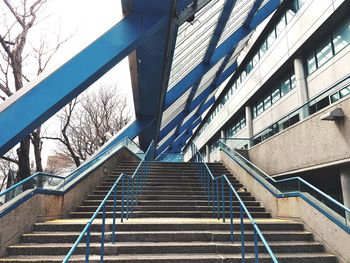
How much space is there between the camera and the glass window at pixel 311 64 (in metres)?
13.1

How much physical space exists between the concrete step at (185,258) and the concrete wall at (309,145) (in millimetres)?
3391

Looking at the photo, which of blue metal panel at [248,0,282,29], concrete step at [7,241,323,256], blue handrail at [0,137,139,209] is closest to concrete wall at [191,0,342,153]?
blue metal panel at [248,0,282,29]

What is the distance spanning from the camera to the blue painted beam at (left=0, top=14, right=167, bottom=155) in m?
7.10

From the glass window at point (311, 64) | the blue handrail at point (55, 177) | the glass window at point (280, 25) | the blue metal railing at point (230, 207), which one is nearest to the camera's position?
the blue metal railing at point (230, 207)

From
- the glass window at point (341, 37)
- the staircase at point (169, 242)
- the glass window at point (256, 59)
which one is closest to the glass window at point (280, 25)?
the glass window at point (256, 59)

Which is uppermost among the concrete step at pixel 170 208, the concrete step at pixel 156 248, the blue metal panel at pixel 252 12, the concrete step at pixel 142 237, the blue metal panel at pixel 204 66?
the blue metal panel at pixel 252 12

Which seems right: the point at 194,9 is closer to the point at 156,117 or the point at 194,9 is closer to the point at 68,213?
the point at 68,213

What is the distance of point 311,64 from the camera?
13352 millimetres

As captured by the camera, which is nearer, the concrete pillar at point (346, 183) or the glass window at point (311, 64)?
the concrete pillar at point (346, 183)

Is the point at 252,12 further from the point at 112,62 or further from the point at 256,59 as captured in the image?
the point at 112,62

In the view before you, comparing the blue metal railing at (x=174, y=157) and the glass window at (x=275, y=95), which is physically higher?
the glass window at (x=275, y=95)

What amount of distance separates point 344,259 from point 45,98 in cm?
704

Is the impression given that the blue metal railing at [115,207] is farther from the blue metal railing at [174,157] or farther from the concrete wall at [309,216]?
the blue metal railing at [174,157]

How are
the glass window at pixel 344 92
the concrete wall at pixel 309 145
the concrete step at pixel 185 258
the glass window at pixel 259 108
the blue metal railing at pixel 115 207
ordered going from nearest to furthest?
the blue metal railing at pixel 115 207 → the concrete step at pixel 185 258 → the concrete wall at pixel 309 145 → the glass window at pixel 344 92 → the glass window at pixel 259 108
